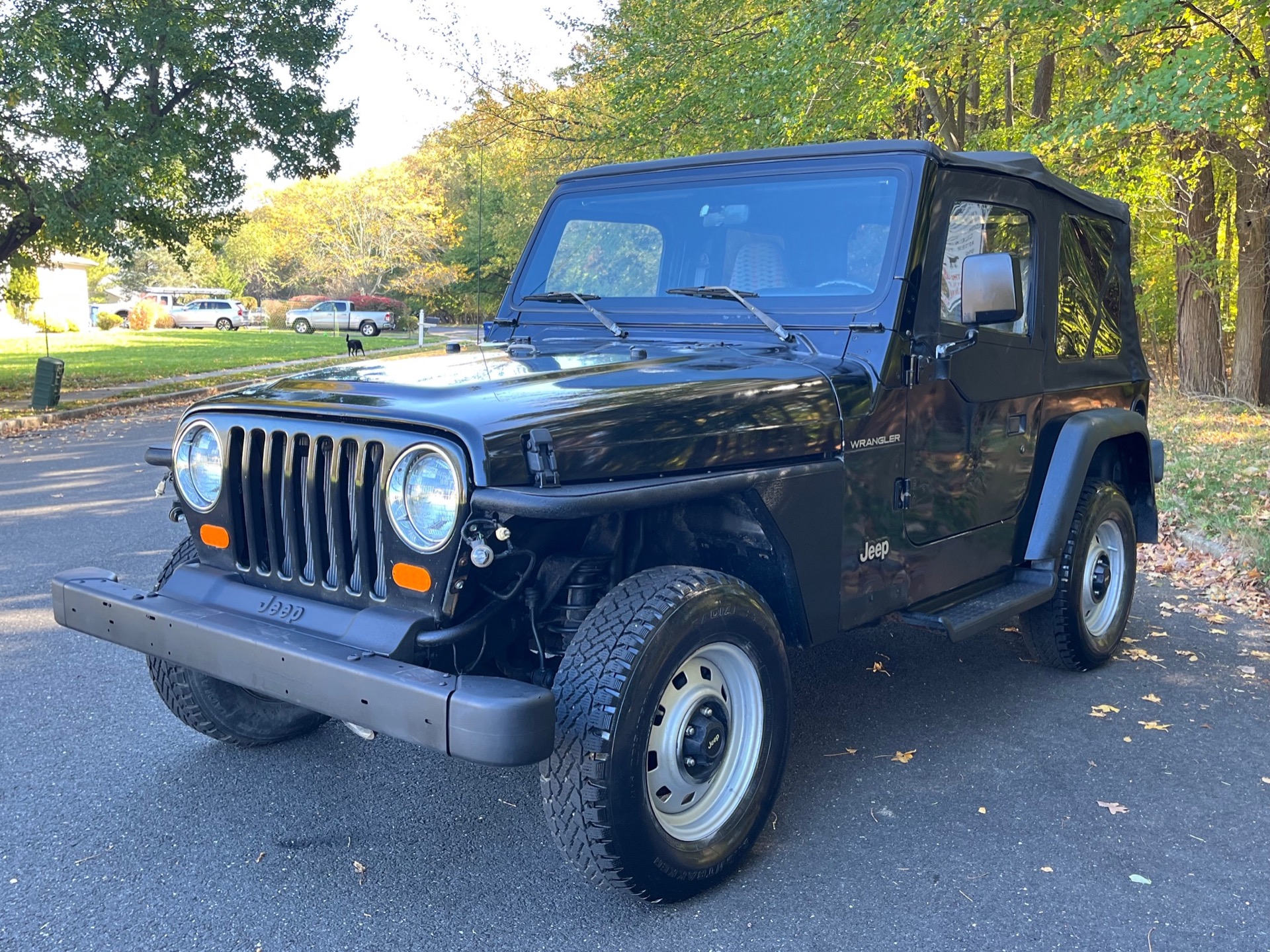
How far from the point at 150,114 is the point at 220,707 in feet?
47.6

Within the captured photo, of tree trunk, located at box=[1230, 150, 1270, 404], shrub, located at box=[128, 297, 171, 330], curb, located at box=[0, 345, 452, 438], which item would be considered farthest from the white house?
tree trunk, located at box=[1230, 150, 1270, 404]

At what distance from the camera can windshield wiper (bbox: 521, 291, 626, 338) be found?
155 inches

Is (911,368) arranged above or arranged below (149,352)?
above

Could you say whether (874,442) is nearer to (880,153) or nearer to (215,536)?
(880,153)

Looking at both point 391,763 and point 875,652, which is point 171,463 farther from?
point 875,652

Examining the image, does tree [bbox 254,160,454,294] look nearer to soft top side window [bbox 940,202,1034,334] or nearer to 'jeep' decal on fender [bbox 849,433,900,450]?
soft top side window [bbox 940,202,1034,334]

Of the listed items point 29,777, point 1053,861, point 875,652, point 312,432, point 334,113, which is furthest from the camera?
point 334,113

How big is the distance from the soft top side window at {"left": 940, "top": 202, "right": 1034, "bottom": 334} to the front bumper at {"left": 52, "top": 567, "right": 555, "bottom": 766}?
7.16ft

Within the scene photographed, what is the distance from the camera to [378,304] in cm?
5166

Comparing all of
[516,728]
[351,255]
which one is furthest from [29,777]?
[351,255]

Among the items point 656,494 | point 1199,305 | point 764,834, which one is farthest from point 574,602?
point 1199,305

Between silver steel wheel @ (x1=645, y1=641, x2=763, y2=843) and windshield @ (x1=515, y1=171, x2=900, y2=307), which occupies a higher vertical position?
windshield @ (x1=515, y1=171, x2=900, y2=307)

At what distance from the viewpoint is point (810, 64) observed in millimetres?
12266

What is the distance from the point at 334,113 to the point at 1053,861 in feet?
59.0
